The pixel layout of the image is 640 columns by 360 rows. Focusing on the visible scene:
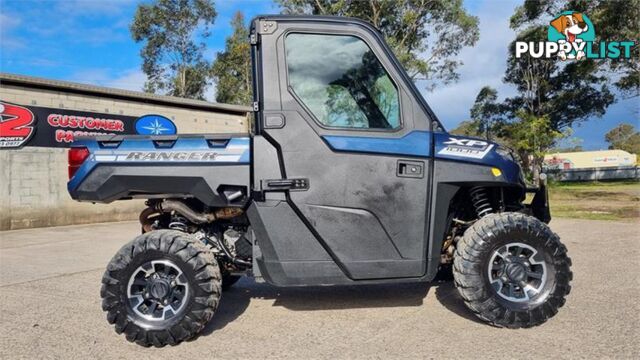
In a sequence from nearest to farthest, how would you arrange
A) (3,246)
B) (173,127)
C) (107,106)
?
1. (3,246)
2. (107,106)
3. (173,127)

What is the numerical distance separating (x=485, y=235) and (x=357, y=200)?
109 cm

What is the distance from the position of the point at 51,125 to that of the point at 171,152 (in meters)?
11.3

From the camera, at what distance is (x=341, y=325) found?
12.0 feet

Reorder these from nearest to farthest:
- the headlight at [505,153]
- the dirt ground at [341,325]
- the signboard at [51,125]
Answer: the dirt ground at [341,325] → the headlight at [505,153] → the signboard at [51,125]

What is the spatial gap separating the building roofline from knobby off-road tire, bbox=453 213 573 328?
35.1ft

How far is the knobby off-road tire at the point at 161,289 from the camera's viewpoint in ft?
10.9

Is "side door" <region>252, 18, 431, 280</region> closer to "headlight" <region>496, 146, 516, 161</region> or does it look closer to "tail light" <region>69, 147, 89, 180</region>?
"headlight" <region>496, 146, 516, 161</region>

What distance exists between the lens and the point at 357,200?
3.41 metres

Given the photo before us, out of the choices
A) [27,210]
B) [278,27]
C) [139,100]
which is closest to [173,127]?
[139,100]

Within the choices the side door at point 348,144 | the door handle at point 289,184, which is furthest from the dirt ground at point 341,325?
the door handle at point 289,184

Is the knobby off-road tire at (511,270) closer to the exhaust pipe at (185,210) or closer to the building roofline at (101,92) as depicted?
the exhaust pipe at (185,210)

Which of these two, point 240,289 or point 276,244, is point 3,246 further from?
point 276,244

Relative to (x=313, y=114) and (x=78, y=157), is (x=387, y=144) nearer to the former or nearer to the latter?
(x=313, y=114)

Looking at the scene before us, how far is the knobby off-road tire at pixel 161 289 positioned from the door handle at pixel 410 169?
65.8 inches
